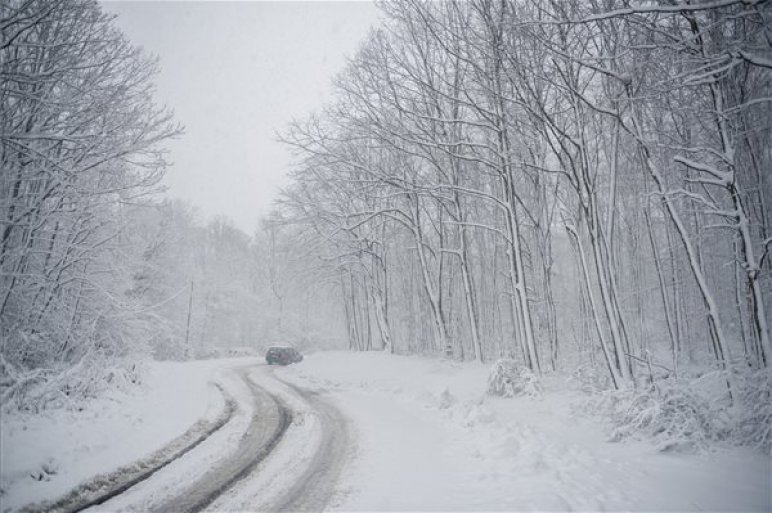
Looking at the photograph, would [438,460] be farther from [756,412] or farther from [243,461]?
[756,412]

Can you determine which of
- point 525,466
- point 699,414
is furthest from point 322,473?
point 699,414

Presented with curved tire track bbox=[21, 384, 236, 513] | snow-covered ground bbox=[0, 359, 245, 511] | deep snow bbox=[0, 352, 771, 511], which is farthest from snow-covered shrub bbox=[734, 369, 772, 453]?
snow-covered ground bbox=[0, 359, 245, 511]

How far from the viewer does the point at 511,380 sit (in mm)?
10727

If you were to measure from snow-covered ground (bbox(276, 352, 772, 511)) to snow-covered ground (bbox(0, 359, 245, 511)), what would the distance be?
3930 mm

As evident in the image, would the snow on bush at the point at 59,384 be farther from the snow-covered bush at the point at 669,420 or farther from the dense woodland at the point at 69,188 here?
the snow-covered bush at the point at 669,420

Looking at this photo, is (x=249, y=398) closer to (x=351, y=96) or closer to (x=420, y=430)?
(x=420, y=430)

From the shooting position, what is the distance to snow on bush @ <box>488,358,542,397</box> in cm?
1041

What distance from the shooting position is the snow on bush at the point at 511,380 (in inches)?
410

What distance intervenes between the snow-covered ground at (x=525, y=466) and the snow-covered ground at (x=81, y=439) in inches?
155

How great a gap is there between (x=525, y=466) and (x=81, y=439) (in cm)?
766

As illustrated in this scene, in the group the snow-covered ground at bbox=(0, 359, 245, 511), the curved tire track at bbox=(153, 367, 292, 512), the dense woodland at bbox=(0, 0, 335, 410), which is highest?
the dense woodland at bbox=(0, 0, 335, 410)

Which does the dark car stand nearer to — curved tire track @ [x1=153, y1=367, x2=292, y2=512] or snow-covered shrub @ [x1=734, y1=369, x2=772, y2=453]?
curved tire track @ [x1=153, y1=367, x2=292, y2=512]

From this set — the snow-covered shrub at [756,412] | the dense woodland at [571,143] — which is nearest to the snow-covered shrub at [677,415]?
the snow-covered shrub at [756,412]

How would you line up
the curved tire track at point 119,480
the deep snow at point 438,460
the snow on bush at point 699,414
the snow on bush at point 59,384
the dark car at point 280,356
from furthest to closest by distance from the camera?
the dark car at point 280,356, the snow on bush at point 59,384, the snow on bush at point 699,414, the curved tire track at point 119,480, the deep snow at point 438,460
